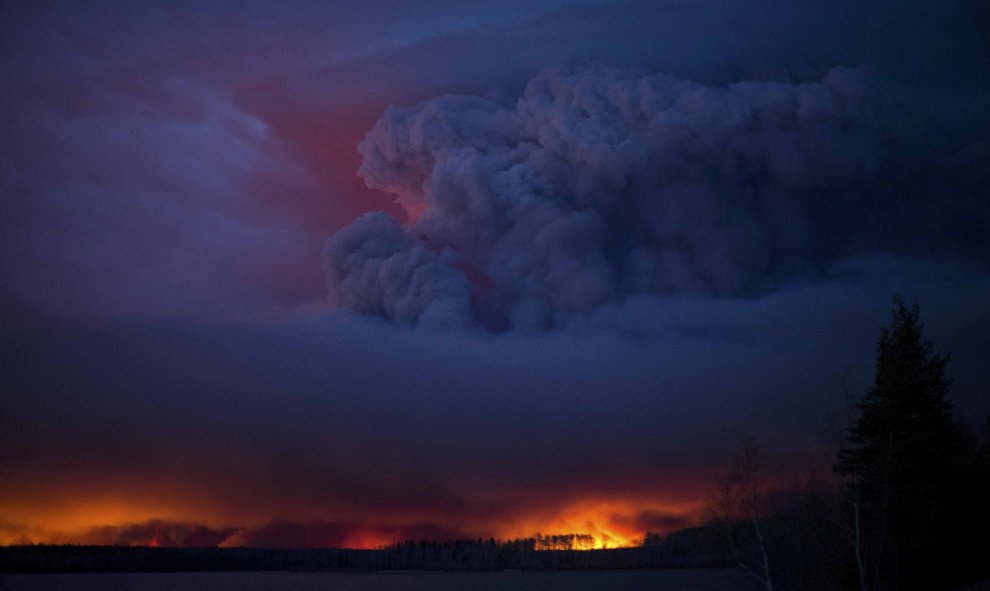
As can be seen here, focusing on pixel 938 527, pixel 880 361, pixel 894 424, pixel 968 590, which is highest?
pixel 880 361

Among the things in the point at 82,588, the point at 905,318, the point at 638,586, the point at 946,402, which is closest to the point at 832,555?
the point at 946,402

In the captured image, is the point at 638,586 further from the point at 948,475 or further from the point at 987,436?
the point at 948,475

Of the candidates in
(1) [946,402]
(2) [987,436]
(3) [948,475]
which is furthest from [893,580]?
(2) [987,436]

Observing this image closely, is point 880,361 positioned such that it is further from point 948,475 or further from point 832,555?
point 832,555

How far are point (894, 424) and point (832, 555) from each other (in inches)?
211

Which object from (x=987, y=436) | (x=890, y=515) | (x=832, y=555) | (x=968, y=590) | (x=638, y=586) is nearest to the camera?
(x=968, y=590)

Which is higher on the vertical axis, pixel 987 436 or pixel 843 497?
Answer: pixel 987 436

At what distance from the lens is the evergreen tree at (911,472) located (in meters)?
28.1

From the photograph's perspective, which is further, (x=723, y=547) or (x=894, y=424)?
(x=723, y=547)

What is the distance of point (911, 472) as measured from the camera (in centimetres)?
2914

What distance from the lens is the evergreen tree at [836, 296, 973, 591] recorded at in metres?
28.1

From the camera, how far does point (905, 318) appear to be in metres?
30.8

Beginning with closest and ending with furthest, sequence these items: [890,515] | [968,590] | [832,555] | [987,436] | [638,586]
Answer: [968,590] < [890,515] < [832,555] < [987,436] < [638,586]

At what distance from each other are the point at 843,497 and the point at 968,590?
14.2 feet
